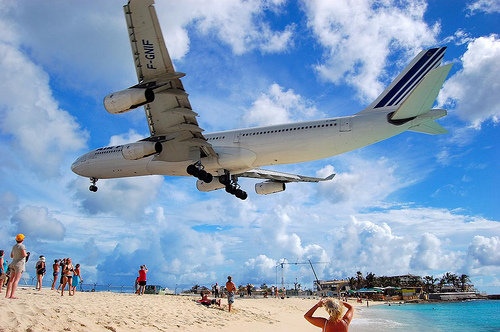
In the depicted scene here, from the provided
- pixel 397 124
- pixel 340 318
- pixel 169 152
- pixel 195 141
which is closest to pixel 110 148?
pixel 169 152

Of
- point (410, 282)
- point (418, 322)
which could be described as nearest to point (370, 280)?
point (410, 282)

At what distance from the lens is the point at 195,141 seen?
18.9 meters

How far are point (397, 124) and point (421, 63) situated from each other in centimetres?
309

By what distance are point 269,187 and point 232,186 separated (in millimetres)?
3046

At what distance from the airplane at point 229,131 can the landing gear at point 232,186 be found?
0.05 metres

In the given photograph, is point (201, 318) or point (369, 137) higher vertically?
point (369, 137)

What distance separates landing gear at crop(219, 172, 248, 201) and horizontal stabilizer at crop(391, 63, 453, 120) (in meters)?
8.93

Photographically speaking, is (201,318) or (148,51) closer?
(201,318)

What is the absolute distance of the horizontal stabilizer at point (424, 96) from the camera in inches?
577

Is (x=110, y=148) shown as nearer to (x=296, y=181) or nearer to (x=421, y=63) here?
(x=296, y=181)

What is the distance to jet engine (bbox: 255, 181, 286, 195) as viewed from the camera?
24.6m

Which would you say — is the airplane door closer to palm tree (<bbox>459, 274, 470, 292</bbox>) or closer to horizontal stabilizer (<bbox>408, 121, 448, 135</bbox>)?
horizontal stabilizer (<bbox>408, 121, 448, 135</bbox>)

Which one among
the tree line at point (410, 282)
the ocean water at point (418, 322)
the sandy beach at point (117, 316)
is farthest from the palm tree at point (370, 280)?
the sandy beach at point (117, 316)

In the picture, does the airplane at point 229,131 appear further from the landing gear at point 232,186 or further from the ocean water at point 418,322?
the ocean water at point 418,322
